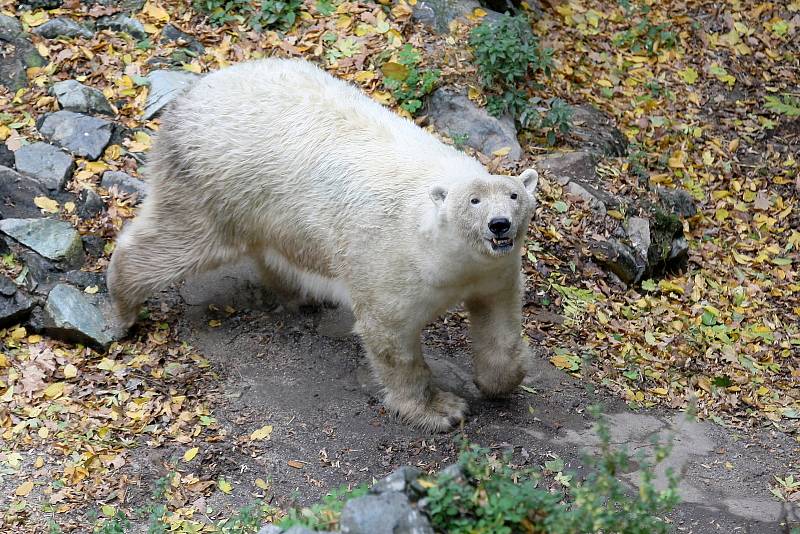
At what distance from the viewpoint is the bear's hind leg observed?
777 cm

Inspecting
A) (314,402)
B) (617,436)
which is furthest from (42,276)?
(617,436)

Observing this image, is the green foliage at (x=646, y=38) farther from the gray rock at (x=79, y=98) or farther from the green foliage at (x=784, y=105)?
the gray rock at (x=79, y=98)

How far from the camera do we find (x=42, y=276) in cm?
789

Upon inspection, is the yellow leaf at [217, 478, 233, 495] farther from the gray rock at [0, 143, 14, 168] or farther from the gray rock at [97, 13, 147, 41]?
the gray rock at [97, 13, 147, 41]

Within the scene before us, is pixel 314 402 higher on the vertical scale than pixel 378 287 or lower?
lower

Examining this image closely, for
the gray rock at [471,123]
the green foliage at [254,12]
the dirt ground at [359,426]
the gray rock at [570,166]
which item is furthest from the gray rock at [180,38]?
the gray rock at [570,166]

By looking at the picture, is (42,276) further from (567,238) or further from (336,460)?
(567,238)

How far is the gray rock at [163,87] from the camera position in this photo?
31.4 feet

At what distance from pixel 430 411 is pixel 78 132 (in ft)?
14.5

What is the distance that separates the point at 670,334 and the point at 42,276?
17.8 ft

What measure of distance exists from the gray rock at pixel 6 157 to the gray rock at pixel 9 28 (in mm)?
1643

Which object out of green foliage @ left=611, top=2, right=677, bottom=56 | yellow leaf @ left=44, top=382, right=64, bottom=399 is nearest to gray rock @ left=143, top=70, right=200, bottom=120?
yellow leaf @ left=44, top=382, right=64, bottom=399

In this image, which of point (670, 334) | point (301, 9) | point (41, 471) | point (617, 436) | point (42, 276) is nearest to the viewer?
point (41, 471)

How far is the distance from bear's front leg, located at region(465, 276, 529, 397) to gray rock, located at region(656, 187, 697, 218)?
3.60 metres
